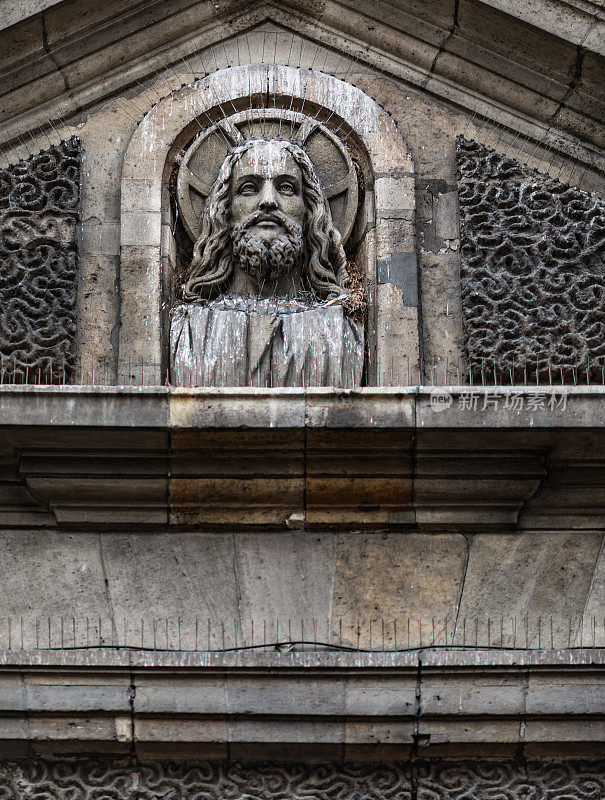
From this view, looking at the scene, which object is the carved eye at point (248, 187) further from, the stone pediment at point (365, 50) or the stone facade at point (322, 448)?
the stone pediment at point (365, 50)

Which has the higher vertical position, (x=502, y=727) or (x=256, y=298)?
(x=256, y=298)

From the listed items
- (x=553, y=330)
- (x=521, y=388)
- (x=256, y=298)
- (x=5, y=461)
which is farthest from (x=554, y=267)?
(x=5, y=461)

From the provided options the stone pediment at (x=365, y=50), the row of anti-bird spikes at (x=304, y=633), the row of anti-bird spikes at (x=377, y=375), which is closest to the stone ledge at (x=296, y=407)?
the row of anti-bird spikes at (x=377, y=375)

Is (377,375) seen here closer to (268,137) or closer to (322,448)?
(322,448)

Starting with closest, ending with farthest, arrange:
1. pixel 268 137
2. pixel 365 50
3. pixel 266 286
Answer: pixel 266 286 < pixel 268 137 < pixel 365 50

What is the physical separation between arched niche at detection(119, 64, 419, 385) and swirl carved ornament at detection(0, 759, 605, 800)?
1696mm

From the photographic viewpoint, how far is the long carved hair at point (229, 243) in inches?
316

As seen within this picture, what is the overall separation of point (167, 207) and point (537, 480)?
2.17m

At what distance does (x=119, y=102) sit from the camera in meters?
8.38

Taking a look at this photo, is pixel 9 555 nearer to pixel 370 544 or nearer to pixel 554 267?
pixel 370 544

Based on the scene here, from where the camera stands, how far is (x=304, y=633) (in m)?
7.27

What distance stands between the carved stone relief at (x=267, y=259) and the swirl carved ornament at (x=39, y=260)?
504 mm

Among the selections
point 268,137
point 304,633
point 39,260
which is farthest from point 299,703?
point 268,137

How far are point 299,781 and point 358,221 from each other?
2664 mm
